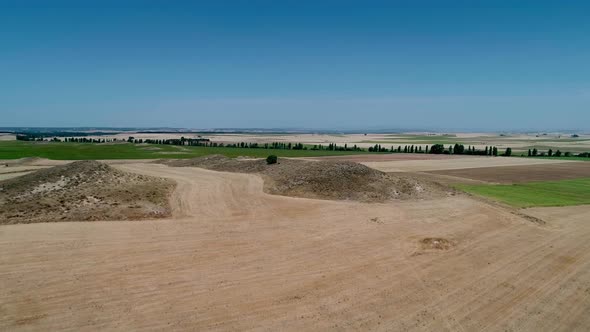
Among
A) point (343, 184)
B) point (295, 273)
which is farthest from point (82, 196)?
point (343, 184)

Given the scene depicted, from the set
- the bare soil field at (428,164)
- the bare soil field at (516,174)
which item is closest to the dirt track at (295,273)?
the bare soil field at (516,174)

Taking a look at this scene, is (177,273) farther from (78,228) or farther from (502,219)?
(502,219)

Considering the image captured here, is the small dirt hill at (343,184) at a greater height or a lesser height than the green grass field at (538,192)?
greater

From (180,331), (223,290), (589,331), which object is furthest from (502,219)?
(180,331)

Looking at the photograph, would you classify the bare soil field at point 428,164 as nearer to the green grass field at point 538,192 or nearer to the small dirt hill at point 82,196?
the green grass field at point 538,192

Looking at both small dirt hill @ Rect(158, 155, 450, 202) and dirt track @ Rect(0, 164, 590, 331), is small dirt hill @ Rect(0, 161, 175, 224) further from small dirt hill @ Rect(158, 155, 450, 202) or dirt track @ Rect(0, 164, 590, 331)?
small dirt hill @ Rect(158, 155, 450, 202)

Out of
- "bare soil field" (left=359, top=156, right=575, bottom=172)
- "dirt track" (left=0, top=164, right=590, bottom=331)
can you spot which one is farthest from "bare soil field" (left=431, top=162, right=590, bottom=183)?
"dirt track" (left=0, top=164, right=590, bottom=331)
